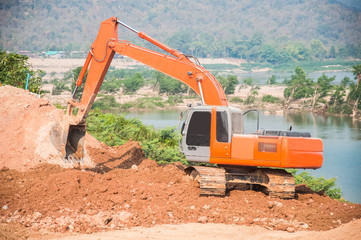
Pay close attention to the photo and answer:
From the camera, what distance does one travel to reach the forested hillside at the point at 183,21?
160 meters

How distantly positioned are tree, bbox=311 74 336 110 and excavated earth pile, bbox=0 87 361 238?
31.8 m

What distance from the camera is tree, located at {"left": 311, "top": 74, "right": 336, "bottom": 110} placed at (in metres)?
40.7

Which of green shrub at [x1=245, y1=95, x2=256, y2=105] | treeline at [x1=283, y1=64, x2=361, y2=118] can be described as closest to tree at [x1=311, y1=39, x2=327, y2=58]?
green shrub at [x1=245, y1=95, x2=256, y2=105]

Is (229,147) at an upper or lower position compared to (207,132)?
lower

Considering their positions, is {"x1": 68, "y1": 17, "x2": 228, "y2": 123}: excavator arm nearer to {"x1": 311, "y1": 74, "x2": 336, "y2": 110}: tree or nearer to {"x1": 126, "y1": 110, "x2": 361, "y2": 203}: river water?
{"x1": 126, "y1": 110, "x2": 361, "y2": 203}: river water

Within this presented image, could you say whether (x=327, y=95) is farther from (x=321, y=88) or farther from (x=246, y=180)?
(x=246, y=180)

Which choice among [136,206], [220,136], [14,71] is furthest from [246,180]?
[14,71]

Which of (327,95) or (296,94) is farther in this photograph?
(296,94)

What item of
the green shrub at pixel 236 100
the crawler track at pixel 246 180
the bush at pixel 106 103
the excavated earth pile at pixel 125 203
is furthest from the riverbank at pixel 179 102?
the crawler track at pixel 246 180

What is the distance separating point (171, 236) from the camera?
26.4ft

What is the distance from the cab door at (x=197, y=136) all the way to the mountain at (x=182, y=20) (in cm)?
14680

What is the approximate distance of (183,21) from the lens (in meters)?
184

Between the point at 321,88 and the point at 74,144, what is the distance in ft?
108

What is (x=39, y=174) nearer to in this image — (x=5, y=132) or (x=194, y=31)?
(x=5, y=132)
